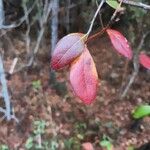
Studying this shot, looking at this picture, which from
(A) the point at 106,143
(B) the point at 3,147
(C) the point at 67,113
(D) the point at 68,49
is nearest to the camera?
(D) the point at 68,49

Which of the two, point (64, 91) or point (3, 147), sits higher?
point (64, 91)

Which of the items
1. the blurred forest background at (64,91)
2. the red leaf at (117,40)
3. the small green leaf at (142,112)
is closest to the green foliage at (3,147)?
the blurred forest background at (64,91)

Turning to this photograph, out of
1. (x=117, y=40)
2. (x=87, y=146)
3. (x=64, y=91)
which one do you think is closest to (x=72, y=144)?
(x=87, y=146)

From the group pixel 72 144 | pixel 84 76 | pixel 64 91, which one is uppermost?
pixel 84 76

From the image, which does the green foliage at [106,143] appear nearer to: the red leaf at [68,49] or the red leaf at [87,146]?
the red leaf at [87,146]

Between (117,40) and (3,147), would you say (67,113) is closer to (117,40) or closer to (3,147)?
(3,147)

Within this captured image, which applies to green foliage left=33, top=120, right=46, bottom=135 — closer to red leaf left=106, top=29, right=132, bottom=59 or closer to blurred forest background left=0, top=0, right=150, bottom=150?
blurred forest background left=0, top=0, right=150, bottom=150

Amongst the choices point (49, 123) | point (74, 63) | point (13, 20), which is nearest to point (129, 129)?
point (49, 123)
